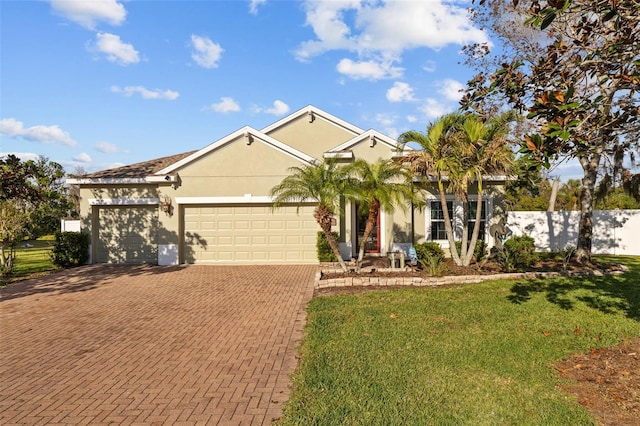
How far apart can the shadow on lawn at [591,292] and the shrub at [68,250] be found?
14.9 metres

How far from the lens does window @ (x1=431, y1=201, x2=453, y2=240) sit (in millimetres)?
15055

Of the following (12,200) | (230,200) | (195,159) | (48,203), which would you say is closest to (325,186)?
(230,200)

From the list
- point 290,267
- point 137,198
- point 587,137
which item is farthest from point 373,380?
point 137,198

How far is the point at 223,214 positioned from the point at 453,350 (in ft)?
36.5

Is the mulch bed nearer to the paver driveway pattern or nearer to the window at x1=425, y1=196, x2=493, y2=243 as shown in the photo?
the paver driveway pattern

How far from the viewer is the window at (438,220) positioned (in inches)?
593

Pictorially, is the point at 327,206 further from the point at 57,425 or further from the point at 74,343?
the point at 57,425

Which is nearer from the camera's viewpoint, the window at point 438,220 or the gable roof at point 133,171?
the window at point 438,220

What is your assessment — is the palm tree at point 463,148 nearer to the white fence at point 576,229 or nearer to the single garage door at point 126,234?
the white fence at point 576,229

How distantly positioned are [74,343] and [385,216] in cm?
1138

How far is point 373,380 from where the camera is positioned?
4656 millimetres

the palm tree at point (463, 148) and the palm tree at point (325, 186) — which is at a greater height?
the palm tree at point (463, 148)

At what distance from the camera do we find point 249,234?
14844 millimetres

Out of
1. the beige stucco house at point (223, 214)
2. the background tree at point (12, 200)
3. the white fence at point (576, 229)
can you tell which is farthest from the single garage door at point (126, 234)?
the white fence at point (576, 229)
